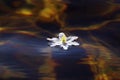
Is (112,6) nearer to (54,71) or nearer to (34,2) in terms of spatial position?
(34,2)

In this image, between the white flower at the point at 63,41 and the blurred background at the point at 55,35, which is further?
the white flower at the point at 63,41

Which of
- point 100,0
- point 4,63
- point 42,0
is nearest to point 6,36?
point 4,63

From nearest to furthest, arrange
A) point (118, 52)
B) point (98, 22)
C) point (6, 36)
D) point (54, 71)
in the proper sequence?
1. point (54, 71)
2. point (118, 52)
3. point (6, 36)
4. point (98, 22)

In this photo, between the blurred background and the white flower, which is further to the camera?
the white flower

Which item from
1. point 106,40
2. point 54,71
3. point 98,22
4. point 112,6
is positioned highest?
point 112,6
